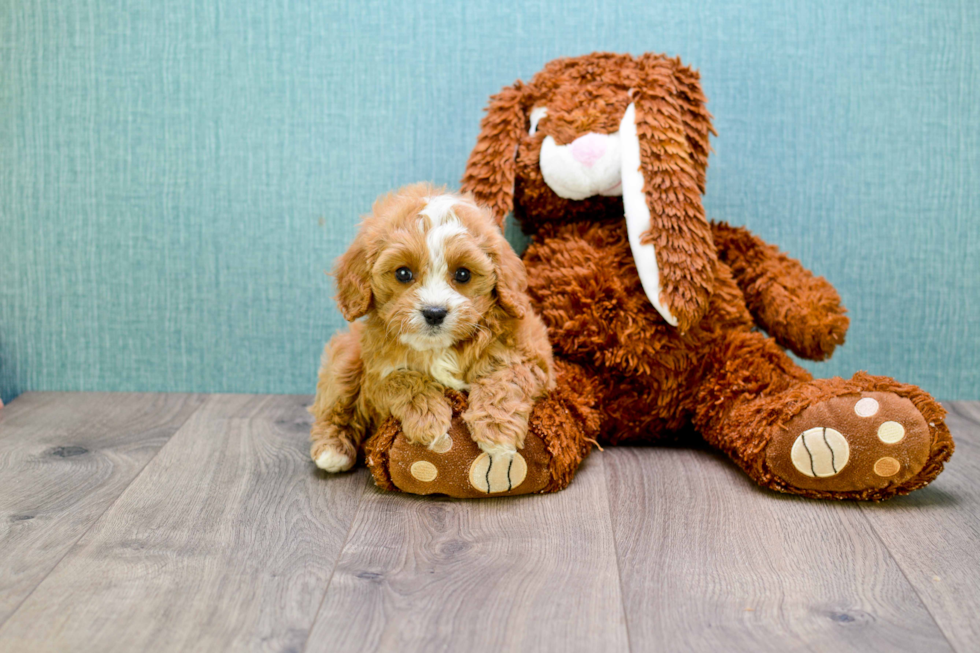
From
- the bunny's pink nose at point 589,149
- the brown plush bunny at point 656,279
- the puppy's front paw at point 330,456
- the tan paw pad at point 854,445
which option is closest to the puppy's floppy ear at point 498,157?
the brown plush bunny at point 656,279

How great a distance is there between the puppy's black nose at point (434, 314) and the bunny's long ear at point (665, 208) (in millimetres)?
388

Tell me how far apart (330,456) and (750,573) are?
66cm

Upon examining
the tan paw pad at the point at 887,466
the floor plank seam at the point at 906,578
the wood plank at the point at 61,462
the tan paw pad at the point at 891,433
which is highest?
the tan paw pad at the point at 891,433

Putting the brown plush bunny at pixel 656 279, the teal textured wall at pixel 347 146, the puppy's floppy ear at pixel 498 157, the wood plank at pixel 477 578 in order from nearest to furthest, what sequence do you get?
the wood plank at pixel 477 578, the brown plush bunny at pixel 656 279, the puppy's floppy ear at pixel 498 157, the teal textured wall at pixel 347 146

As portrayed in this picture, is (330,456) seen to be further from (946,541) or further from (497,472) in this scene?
(946,541)

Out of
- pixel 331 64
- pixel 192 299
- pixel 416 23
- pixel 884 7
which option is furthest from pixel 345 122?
pixel 884 7

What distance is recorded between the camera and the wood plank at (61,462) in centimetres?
111

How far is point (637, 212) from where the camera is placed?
1382mm

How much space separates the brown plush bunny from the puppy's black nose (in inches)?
12.6

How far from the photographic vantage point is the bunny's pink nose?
1402 millimetres

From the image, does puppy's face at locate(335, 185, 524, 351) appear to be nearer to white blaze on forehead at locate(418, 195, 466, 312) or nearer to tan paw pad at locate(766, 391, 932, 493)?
white blaze on forehead at locate(418, 195, 466, 312)

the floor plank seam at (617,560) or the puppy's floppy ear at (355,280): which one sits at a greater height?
the puppy's floppy ear at (355,280)

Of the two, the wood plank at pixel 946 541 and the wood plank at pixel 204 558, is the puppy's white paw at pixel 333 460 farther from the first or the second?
the wood plank at pixel 946 541

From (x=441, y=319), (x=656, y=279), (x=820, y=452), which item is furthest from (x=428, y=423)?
(x=820, y=452)
